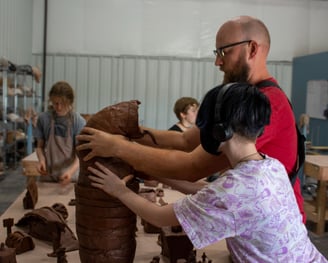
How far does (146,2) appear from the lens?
8.54 meters

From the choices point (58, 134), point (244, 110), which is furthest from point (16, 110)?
point (244, 110)

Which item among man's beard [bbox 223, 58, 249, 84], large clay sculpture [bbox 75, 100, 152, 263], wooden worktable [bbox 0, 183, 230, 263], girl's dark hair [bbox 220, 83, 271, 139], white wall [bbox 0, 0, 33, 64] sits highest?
white wall [bbox 0, 0, 33, 64]

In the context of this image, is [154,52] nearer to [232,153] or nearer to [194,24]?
[194,24]

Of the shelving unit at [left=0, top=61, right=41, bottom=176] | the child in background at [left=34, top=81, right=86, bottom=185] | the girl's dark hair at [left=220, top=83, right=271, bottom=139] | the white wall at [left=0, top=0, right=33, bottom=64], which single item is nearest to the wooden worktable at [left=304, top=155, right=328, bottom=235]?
the child in background at [left=34, top=81, right=86, bottom=185]

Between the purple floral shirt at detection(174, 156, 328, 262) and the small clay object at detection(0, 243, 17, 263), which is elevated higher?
the purple floral shirt at detection(174, 156, 328, 262)

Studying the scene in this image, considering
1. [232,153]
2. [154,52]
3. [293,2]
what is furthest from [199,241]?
[293,2]

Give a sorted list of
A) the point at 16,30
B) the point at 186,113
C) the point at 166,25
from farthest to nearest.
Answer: the point at 166,25 → the point at 16,30 → the point at 186,113

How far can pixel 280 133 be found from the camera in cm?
140

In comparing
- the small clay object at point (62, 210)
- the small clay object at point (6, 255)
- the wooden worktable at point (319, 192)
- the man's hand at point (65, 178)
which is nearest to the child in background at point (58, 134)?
the man's hand at point (65, 178)

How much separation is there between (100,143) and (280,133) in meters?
0.58

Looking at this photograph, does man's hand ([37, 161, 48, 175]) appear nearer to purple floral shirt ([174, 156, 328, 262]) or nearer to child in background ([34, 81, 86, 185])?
child in background ([34, 81, 86, 185])

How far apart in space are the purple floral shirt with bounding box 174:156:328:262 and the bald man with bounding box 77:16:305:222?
0.23 m

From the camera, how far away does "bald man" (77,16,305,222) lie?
1387 mm

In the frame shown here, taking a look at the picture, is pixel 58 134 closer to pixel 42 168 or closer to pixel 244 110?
pixel 42 168
